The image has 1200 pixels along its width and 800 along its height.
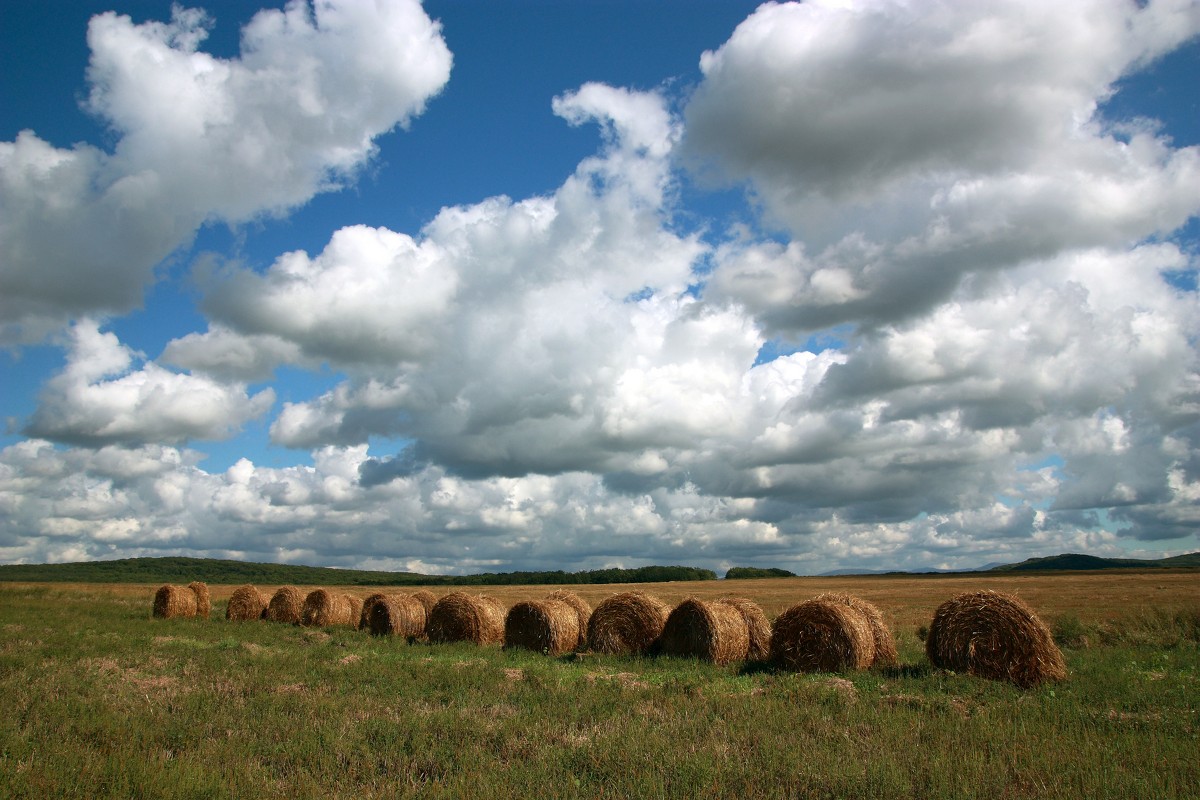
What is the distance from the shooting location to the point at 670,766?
23.0ft

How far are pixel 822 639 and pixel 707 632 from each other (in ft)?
8.59

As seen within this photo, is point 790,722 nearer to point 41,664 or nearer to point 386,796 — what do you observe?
point 386,796

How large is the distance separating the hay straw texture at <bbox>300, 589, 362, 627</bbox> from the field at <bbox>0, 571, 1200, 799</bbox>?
12.0m

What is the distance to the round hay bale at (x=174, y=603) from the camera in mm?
29625

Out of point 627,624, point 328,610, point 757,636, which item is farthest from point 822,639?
point 328,610

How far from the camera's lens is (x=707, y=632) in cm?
1555

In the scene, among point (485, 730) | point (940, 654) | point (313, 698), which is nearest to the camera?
point (485, 730)

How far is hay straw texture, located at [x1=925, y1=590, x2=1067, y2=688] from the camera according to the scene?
478 inches

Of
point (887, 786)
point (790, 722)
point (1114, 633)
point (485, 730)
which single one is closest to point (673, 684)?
point (790, 722)

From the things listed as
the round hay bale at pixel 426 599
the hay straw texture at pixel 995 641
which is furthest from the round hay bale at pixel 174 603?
the hay straw texture at pixel 995 641

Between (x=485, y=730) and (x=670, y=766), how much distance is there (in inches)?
101

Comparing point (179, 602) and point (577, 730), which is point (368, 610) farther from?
point (577, 730)

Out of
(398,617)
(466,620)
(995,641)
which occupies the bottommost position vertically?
(398,617)

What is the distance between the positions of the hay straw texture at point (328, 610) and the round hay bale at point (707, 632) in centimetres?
1528
